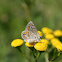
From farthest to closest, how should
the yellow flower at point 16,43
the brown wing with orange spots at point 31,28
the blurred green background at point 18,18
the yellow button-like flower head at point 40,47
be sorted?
1. the blurred green background at point 18,18
2. the yellow flower at point 16,43
3. the yellow button-like flower head at point 40,47
4. the brown wing with orange spots at point 31,28

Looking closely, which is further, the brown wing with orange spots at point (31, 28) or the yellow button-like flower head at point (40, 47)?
the yellow button-like flower head at point (40, 47)

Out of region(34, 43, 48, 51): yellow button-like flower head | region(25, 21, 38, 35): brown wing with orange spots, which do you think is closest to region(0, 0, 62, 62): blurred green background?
region(34, 43, 48, 51): yellow button-like flower head

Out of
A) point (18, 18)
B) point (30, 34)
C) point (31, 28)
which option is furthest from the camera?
point (18, 18)

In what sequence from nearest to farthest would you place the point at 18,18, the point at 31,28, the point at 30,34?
the point at 31,28 → the point at 30,34 → the point at 18,18

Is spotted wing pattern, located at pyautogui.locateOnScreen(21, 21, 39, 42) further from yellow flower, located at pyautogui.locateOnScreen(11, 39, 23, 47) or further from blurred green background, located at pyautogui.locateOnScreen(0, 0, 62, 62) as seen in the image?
blurred green background, located at pyautogui.locateOnScreen(0, 0, 62, 62)

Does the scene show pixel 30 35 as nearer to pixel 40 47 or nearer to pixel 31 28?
pixel 31 28

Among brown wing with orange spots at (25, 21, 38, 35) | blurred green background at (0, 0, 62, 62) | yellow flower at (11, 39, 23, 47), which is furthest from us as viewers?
blurred green background at (0, 0, 62, 62)

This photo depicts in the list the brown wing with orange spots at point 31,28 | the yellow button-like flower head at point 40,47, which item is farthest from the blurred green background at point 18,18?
the brown wing with orange spots at point 31,28

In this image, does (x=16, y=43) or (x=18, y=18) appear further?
(x=18, y=18)

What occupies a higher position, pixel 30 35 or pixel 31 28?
pixel 31 28

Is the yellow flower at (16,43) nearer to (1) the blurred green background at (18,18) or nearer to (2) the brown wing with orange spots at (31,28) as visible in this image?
(2) the brown wing with orange spots at (31,28)

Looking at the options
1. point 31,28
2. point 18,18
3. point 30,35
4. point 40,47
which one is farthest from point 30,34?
point 18,18
